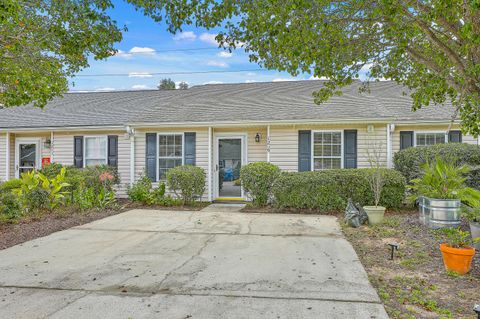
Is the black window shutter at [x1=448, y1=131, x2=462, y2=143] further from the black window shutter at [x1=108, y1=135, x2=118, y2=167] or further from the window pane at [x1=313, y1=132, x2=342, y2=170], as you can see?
the black window shutter at [x1=108, y1=135, x2=118, y2=167]

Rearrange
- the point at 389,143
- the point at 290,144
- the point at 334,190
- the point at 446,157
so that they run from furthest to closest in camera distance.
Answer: the point at 290,144 < the point at 389,143 < the point at 334,190 < the point at 446,157

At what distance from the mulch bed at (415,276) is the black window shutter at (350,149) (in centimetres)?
369

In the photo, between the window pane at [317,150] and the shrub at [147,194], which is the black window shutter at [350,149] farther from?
the shrub at [147,194]

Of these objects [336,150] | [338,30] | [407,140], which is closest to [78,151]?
[336,150]

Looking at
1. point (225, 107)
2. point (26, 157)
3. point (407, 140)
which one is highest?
point (225, 107)

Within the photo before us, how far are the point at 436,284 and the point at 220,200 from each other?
25.5 feet

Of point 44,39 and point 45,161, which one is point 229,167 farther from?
point 45,161

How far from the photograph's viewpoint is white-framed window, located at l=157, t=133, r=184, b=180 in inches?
444

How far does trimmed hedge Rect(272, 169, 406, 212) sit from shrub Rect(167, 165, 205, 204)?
8.43 ft

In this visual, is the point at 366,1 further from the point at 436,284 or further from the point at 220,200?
the point at 220,200

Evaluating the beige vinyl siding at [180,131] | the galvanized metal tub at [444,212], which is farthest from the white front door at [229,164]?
the galvanized metal tub at [444,212]

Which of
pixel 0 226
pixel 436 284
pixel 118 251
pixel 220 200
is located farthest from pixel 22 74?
pixel 436 284

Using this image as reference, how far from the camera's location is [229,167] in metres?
11.3

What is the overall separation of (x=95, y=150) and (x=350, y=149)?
29.6 feet
